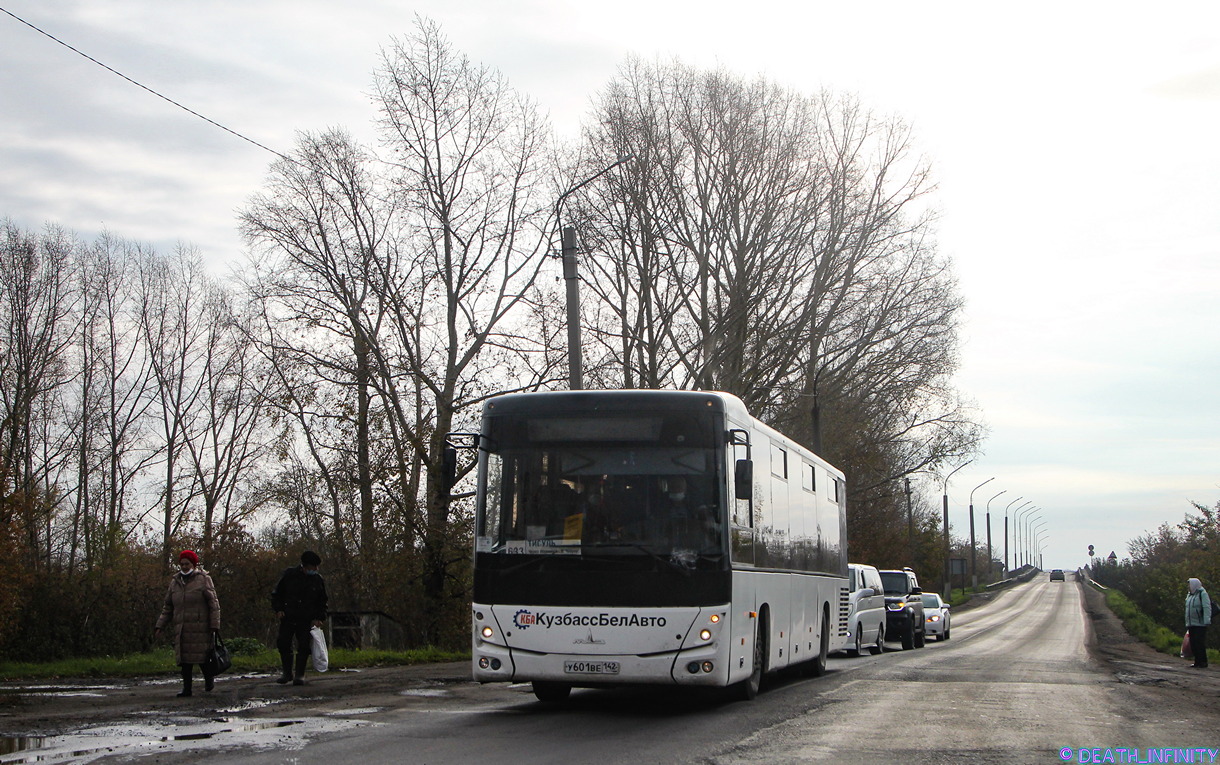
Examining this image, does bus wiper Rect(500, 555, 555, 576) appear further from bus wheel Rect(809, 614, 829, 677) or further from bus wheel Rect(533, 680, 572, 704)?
bus wheel Rect(809, 614, 829, 677)

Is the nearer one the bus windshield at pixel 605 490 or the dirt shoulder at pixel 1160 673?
the bus windshield at pixel 605 490

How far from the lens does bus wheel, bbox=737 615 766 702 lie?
12711 mm

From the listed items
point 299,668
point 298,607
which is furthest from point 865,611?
point 298,607

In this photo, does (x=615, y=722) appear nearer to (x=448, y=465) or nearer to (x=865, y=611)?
(x=448, y=465)

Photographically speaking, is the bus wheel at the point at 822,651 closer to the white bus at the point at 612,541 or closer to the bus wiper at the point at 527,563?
the white bus at the point at 612,541

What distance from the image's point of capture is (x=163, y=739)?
9.19 m

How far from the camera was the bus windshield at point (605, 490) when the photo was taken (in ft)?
36.2

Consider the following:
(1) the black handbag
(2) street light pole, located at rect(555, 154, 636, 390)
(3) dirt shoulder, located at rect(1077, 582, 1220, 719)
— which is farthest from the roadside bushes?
(1) the black handbag

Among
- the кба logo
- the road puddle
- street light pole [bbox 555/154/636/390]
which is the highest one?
street light pole [bbox 555/154/636/390]

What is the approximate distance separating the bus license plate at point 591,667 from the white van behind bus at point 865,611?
519 inches

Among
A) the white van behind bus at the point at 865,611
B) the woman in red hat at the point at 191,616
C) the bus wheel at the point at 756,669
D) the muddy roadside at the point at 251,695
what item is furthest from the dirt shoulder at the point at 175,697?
the white van behind bus at the point at 865,611

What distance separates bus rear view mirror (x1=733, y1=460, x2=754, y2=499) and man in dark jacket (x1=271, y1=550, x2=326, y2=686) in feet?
19.1

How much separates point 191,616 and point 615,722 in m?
5.32

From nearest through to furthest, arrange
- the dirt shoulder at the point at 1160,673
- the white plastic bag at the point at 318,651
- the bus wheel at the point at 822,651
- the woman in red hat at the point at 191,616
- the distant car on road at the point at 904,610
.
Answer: the woman in red hat at the point at 191,616 → the dirt shoulder at the point at 1160,673 → the white plastic bag at the point at 318,651 → the bus wheel at the point at 822,651 → the distant car on road at the point at 904,610
